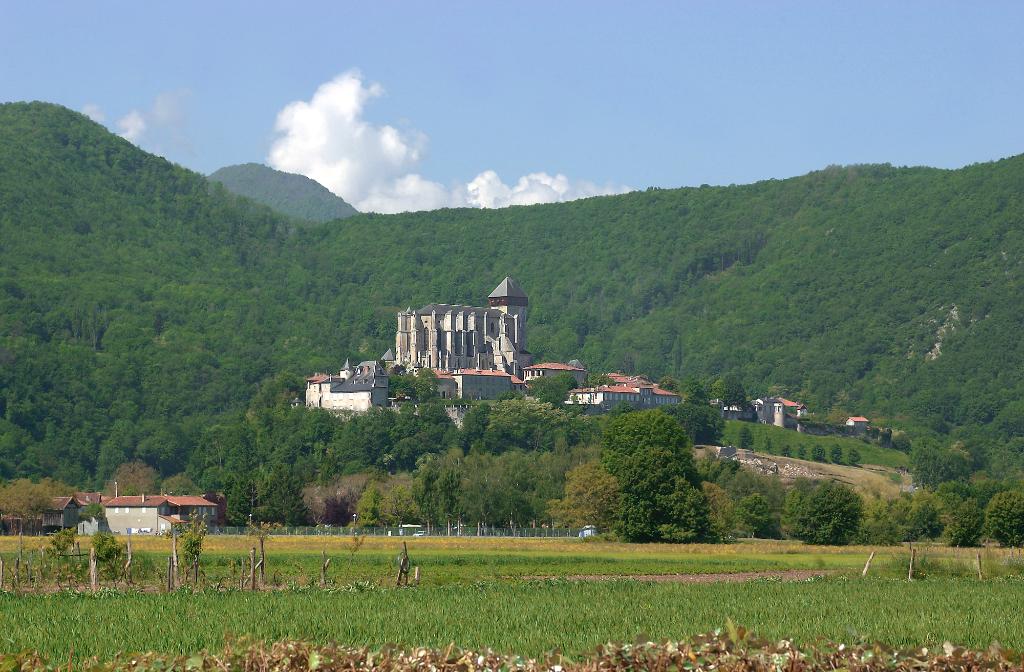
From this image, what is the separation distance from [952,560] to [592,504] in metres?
52.3

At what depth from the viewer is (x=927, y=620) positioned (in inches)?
1341

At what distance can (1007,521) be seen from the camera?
98625 millimetres

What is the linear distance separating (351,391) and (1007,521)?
343 ft

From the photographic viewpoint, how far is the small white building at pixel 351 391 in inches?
7387

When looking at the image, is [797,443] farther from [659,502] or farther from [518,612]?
[518,612]

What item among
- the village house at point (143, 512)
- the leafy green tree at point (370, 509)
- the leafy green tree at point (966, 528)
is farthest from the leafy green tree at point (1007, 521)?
the village house at point (143, 512)

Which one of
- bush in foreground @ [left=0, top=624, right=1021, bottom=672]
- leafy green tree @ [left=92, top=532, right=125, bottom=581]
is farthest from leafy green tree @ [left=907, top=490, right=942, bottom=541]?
bush in foreground @ [left=0, top=624, right=1021, bottom=672]

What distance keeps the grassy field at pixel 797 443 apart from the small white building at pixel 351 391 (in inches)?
1585

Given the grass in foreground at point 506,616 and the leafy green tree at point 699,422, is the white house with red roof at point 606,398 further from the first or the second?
the grass in foreground at point 506,616

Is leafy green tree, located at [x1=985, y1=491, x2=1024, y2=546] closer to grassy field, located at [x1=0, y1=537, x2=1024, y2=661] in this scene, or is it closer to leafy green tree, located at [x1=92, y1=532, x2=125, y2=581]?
grassy field, located at [x1=0, y1=537, x2=1024, y2=661]

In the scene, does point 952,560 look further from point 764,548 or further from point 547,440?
point 547,440

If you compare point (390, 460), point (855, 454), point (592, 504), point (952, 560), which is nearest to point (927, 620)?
point (952, 560)

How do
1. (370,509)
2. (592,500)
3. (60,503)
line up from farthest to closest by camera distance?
(60,503) → (370,509) → (592,500)

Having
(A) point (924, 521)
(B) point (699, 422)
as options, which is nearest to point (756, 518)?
(A) point (924, 521)
